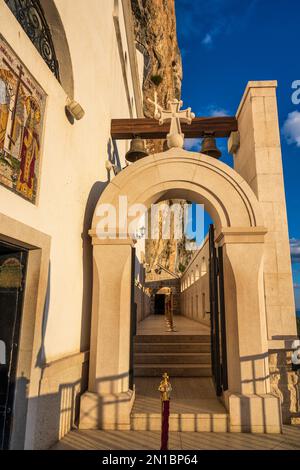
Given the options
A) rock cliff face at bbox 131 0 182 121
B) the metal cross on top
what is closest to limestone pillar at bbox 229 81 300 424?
the metal cross on top

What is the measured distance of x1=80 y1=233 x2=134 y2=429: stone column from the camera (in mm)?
5113

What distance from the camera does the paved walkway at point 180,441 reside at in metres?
4.34

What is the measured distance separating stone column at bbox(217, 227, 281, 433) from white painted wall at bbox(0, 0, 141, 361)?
2888mm

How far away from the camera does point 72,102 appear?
524 cm

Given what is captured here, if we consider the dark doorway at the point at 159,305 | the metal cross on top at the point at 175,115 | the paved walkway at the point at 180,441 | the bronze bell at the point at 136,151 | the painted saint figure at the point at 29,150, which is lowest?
the paved walkway at the point at 180,441

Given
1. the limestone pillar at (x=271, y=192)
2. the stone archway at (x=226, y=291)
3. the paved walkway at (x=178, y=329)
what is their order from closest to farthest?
the stone archway at (x=226, y=291) → the limestone pillar at (x=271, y=192) → the paved walkway at (x=178, y=329)

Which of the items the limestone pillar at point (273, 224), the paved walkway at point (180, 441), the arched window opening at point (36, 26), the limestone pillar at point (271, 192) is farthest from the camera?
the limestone pillar at point (271, 192)

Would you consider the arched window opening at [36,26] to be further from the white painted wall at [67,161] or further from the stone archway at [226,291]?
the stone archway at [226,291]

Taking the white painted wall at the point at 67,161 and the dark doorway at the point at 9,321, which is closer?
the dark doorway at the point at 9,321

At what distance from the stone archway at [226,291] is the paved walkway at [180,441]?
0.23 metres

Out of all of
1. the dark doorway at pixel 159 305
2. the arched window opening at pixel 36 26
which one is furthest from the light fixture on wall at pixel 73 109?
A: the dark doorway at pixel 159 305

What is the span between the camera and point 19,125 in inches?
152
